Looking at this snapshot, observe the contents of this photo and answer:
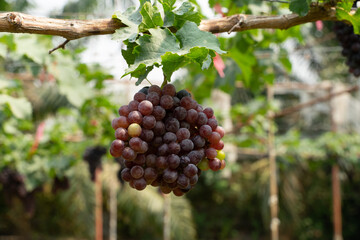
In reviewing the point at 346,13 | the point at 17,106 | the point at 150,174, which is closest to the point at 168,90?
the point at 150,174

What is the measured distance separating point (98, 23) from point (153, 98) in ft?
0.98

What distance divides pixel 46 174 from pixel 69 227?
16.3ft

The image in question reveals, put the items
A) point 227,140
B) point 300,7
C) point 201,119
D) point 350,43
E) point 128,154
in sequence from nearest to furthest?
1. point 128,154
2. point 201,119
3. point 300,7
4. point 350,43
5. point 227,140

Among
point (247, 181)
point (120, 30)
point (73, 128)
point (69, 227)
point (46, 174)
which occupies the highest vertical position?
point (120, 30)

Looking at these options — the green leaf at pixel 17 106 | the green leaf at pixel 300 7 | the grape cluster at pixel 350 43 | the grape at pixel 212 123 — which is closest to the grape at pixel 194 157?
the grape at pixel 212 123

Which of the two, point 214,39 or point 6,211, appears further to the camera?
point 6,211

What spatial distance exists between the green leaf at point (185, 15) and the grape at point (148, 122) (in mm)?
330

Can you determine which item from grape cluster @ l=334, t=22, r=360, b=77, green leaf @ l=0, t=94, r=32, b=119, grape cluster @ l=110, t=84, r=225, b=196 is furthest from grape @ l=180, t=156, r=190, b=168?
green leaf @ l=0, t=94, r=32, b=119

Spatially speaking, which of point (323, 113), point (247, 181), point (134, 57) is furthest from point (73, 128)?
point (323, 113)

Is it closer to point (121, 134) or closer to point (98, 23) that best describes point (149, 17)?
point (98, 23)

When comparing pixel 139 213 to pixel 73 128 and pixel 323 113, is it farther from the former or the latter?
pixel 323 113

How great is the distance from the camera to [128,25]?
1.01 m

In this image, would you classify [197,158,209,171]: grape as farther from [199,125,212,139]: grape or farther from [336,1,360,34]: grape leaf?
[336,1,360,34]: grape leaf

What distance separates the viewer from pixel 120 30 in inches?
39.5
